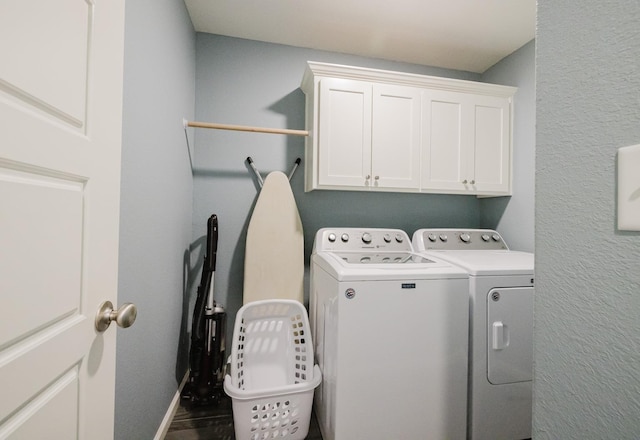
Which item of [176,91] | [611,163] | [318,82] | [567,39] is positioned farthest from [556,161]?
[176,91]

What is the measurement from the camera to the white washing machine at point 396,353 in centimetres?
131

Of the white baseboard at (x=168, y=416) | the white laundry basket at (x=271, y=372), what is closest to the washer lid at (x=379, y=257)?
the white laundry basket at (x=271, y=372)

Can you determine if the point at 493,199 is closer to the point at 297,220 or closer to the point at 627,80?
the point at 297,220

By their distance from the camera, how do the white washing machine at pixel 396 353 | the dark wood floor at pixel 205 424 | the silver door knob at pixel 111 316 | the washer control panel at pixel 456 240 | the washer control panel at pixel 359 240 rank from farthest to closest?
the washer control panel at pixel 456 240 < the washer control panel at pixel 359 240 < the dark wood floor at pixel 205 424 < the white washing machine at pixel 396 353 < the silver door knob at pixel 111 316

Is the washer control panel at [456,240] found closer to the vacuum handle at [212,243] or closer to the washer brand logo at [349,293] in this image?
the washer brand logo at [349,293]

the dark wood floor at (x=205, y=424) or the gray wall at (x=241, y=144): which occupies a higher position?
the gray wall at (x=241, y=144)

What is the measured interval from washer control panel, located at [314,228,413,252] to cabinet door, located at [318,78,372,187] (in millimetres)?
363

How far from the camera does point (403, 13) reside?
1.82 m

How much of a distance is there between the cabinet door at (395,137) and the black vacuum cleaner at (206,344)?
124 centimetres

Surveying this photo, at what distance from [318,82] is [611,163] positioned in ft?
5.66

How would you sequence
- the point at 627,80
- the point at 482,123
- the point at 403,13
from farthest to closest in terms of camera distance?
the point at 482,123 → the point at 403,13 → the point at 627,80

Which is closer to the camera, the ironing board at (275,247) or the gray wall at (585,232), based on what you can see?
the gray wall at (585,232)

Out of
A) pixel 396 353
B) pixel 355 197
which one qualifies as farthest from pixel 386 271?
pixel 355 197

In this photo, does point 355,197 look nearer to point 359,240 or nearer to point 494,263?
point 359,240
